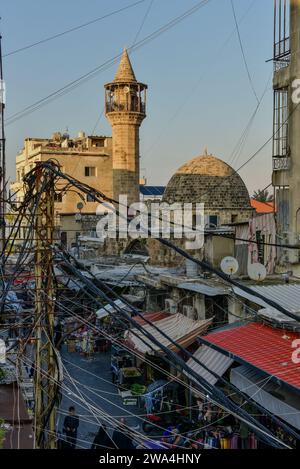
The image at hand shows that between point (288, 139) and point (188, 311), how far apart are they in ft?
20.3

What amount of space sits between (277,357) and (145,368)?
8.40 metres

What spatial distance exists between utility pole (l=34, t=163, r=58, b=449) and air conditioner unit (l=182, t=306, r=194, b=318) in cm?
938

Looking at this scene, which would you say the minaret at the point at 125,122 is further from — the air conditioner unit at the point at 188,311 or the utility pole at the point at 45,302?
the utility pole at the point at 45,302

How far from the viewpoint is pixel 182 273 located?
20.4m

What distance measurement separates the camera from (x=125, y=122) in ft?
→ 132

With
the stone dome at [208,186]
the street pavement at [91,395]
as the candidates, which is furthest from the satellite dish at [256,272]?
the stone dome at [208,186]

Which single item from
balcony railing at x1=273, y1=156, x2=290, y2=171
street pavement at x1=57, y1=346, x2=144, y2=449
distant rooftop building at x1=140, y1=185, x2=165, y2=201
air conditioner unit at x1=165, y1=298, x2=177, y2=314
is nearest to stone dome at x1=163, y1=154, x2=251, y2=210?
street pavement at x1=57, y1=346, x2=144, y2=449

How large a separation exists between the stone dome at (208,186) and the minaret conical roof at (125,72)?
43.6 ft

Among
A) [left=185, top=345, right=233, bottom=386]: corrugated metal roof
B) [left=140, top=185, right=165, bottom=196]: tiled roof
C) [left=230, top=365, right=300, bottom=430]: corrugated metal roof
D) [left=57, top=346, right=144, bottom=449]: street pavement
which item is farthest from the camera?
→ [left=140, top=185, right=165, bottom=196]: tiled roof

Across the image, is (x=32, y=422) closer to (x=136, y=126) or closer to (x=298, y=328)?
(x=298, y=328)

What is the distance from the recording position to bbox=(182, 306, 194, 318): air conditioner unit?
1736 centimetres

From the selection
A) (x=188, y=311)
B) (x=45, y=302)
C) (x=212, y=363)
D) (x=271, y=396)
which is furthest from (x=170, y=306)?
(x=45, y=302)

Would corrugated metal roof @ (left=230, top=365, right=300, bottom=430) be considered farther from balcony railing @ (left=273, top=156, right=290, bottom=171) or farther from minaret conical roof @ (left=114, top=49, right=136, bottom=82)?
minaret conical roof @ (left=114, top=49, right=136, bottom=82)
